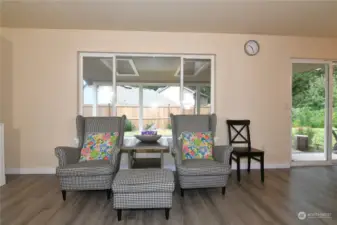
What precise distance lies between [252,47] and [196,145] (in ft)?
7.25

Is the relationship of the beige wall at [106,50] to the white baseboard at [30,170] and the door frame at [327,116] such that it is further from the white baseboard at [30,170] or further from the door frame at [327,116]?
the door frame at [327,116]

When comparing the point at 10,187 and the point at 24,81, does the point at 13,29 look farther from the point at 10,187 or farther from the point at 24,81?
the point at 10,187

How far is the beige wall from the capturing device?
12.8 ft

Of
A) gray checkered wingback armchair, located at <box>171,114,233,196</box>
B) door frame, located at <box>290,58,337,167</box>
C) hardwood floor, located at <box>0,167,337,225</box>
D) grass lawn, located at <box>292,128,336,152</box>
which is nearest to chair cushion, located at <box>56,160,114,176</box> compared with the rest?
hardwood floor, located at <box>0,167,337,225</box>

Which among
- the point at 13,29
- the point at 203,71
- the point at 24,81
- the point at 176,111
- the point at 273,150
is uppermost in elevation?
the point at 13,29

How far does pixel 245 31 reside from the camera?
4023mm

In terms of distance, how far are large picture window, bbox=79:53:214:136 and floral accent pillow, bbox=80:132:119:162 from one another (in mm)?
908

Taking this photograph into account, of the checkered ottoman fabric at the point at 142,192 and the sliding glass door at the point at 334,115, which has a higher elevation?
the sliding glass door at the point at 334,115

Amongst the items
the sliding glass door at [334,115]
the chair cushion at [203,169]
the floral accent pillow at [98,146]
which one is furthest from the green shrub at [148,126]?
the sliding glass door at [334,115]

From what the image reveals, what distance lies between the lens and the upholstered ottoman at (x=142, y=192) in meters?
2.28

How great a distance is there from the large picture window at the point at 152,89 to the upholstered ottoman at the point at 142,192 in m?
2.01

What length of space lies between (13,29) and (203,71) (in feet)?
11.2

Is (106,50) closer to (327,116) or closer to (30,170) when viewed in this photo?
(30,170)

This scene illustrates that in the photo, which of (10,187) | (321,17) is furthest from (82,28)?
(321,17)
